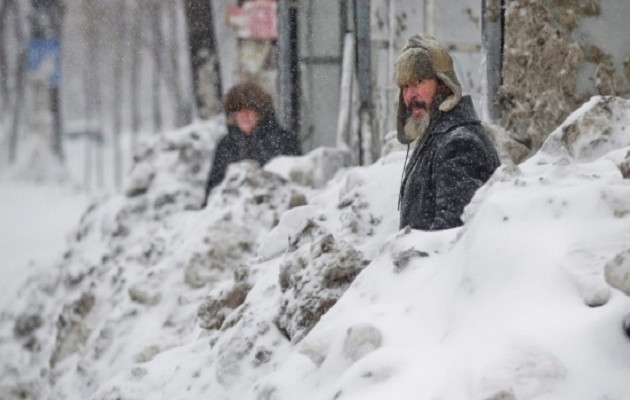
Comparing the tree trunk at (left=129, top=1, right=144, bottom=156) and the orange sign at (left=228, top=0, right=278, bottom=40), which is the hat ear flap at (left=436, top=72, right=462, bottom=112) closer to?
the orange sign at (left=228, top=0, right=278, bottom=40)

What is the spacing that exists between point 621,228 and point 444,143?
120 centimetres

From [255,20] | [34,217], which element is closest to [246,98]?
[255,20]

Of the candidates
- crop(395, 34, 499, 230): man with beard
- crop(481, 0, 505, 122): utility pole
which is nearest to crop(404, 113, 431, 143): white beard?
crop(395, 34, 499, 230): man with beard

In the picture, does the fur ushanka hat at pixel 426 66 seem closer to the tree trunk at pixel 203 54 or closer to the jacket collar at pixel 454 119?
the jacket collar at pixel 454 119

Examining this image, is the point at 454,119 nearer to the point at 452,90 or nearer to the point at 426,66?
the point at 452,90

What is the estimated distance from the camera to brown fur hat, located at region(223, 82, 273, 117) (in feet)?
27.3

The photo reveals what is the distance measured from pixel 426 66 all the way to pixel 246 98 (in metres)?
4.19

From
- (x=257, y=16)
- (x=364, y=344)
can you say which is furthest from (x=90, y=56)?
(x=364, y=344)

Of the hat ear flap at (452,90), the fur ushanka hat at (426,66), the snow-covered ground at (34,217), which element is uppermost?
the fur ushanka hat at (426,66)

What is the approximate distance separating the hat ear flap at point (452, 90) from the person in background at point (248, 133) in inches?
162

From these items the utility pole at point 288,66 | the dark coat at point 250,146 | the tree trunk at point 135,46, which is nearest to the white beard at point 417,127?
the dark coat at point 250,146

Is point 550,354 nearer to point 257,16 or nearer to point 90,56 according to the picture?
point 257,16

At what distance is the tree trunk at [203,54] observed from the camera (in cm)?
1314

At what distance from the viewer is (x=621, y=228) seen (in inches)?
127
